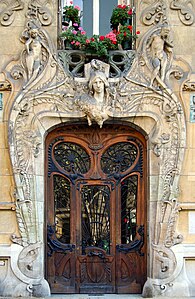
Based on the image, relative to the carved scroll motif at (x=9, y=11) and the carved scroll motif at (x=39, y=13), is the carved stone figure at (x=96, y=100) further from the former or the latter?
Result: the carved scroll motif at (x=9, y=11)

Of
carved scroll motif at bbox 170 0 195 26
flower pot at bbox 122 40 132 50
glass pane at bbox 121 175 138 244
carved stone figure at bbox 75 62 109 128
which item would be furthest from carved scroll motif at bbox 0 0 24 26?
glass pane at bbox 121 175 138 244

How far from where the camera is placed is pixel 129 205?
11531 mm

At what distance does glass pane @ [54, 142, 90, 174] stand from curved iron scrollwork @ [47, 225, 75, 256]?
1.04m

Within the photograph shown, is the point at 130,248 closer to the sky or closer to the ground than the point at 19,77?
closer to the ground

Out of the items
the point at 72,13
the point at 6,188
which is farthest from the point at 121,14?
the point at 6,188

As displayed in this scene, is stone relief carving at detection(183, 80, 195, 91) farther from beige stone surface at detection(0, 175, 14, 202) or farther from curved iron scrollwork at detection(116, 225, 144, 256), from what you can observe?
beige stone surface at detection(0, 175, 14, 202)

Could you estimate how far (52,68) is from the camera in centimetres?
1123

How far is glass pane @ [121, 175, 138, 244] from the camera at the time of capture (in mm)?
11508

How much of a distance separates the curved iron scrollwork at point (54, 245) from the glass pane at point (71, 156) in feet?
3.42

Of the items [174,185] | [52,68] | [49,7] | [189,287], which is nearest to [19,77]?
[52,68]

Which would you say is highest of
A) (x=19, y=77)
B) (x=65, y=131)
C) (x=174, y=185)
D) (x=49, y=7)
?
(x=49, y=7)

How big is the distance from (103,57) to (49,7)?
1.19 m

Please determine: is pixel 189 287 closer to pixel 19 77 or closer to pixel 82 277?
pixel 82 277

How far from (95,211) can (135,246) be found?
84 centimetres
